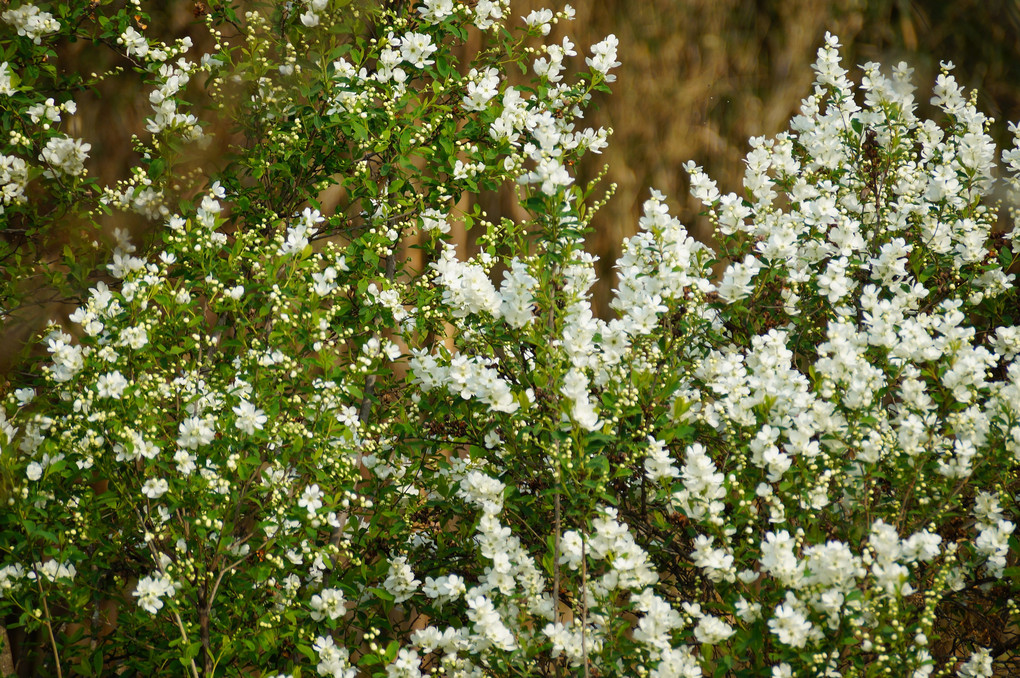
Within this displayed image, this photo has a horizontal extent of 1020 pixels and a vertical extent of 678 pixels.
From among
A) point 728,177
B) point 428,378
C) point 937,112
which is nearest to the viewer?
point 428,378

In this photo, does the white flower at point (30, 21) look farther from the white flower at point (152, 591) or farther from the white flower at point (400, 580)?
the white flower at point (400, 580)

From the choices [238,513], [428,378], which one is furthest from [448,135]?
[238,513]

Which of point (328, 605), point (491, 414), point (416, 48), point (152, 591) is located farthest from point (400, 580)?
point (416, 48)

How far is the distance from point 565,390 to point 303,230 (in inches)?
33.2

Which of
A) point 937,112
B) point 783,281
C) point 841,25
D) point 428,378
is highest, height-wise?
point 937,112

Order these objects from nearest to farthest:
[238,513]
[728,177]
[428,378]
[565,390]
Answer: [565,390] < [238,513] < [428,378] < [728,177]

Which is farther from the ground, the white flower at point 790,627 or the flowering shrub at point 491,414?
the flowering shrub at point 491,414

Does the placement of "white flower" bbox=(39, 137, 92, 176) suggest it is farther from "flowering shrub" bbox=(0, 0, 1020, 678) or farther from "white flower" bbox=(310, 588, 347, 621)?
"white flower" bbox=(310, 588, 347, 621)

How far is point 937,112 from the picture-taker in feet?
17.7

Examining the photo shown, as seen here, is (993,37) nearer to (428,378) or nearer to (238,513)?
(428,378)

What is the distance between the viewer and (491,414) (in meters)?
2.28

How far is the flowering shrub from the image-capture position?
203 cm

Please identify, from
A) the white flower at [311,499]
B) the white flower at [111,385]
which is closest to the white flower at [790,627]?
the white flower at [311,499]

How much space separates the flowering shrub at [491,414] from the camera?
2.03 meters
